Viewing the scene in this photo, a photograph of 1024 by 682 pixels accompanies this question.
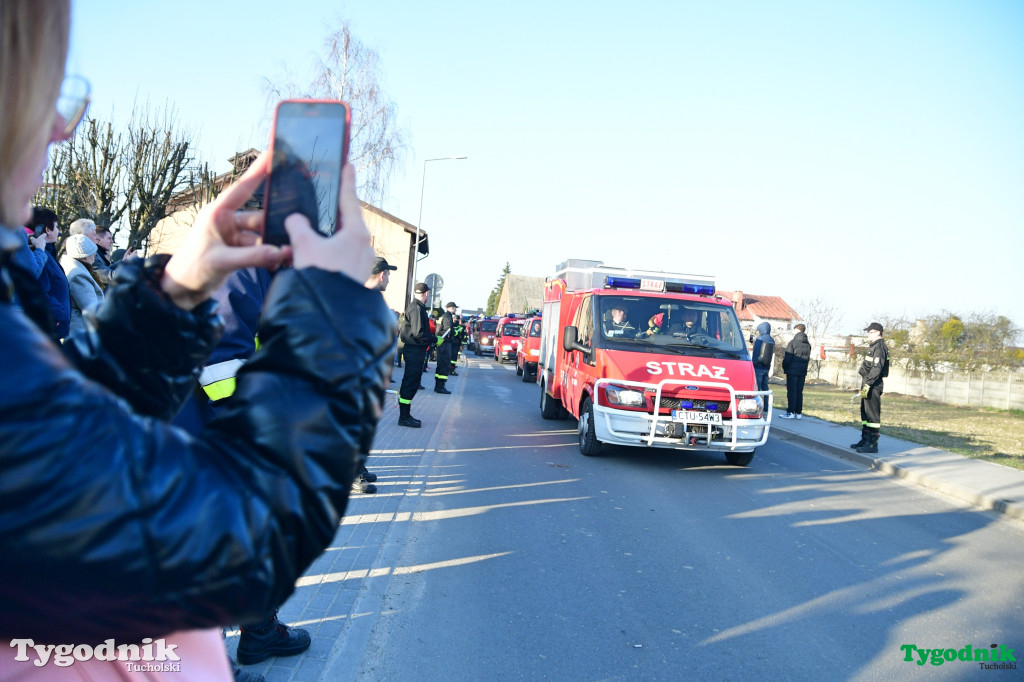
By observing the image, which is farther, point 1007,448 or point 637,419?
point 1007,448

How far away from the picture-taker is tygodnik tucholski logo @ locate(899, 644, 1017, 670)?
4113mm

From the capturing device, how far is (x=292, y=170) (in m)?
1.17

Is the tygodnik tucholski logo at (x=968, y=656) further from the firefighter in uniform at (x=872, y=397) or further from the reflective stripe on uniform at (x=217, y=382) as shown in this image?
the firefighter in uniform at (x=872, y=397)

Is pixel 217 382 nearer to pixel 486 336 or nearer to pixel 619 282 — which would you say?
pixel 619 282

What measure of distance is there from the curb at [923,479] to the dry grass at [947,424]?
1.10 meters

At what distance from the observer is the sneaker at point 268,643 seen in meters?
3.46

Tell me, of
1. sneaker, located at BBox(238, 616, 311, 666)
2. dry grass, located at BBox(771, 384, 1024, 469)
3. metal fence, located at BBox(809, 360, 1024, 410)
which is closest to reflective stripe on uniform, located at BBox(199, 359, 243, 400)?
sneaker, located at BBox(238, 616, 311, 666)

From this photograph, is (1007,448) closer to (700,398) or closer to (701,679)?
(700,398)

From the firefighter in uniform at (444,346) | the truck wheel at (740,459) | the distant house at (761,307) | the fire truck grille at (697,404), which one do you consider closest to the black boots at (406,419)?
the fire truck grille at (697,404)

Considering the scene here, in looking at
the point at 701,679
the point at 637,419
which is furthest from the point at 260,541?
the point at 637,419

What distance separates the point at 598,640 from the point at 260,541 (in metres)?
3.59

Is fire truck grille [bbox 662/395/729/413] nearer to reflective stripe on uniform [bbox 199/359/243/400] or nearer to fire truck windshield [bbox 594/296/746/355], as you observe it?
fire truck windshield [bbox 594/296/746/355]

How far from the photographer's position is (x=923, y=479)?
31.8ft

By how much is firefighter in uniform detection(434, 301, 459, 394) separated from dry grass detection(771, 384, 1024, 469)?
8.91m
